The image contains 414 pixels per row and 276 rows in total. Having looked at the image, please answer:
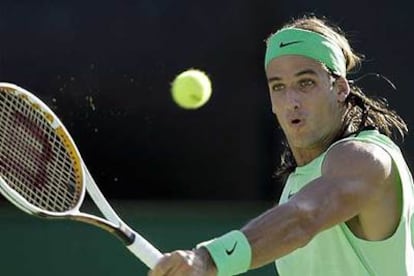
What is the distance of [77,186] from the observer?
302 cm

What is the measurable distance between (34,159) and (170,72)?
1.71 metres

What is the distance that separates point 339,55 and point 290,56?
0.52 ft

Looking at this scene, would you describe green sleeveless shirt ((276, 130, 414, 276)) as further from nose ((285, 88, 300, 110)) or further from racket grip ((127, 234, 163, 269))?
racket grip ((127, 234, 163, 269))

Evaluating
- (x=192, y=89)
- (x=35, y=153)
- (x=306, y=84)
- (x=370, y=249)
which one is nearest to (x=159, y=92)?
(x=192, y=89)

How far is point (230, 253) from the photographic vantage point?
2.29 metres

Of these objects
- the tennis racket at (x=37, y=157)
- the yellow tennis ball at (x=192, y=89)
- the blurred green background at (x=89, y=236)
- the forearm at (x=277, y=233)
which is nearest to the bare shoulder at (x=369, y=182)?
the forearm at (x=277, y=233)

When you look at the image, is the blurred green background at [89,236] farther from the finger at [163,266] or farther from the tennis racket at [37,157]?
the finger at [163,266]

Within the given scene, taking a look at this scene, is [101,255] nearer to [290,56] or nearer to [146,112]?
[146,112]

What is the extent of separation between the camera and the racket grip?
2.59m

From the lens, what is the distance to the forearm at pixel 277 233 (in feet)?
7.63

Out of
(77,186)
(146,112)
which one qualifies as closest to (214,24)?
(146,112)

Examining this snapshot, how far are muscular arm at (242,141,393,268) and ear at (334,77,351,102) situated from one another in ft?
0.96

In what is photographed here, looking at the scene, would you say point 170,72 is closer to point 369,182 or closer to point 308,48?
point 308,48

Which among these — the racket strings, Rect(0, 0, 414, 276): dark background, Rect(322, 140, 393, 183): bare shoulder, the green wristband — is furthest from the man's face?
Rect(0, 0, 414, 276): dark background
